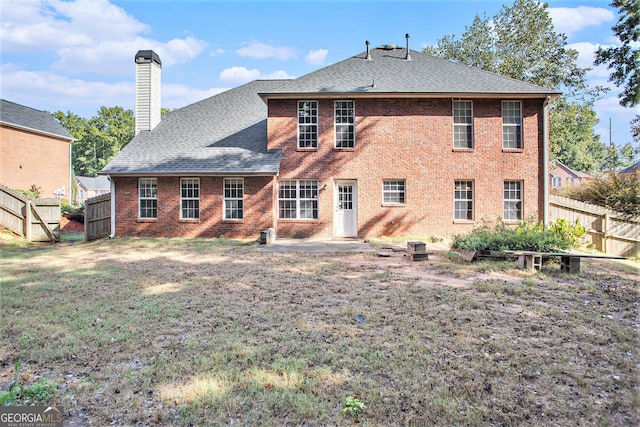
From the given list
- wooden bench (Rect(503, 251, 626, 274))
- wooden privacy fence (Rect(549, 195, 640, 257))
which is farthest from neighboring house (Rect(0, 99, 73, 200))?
wooden privacy fence (Rect(549, 195, 640, 257))

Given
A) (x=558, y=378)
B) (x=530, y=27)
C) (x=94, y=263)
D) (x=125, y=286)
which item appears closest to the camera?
(x=558, y=378)

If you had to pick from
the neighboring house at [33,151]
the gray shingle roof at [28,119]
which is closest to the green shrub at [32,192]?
the neighboring house at [33,151]

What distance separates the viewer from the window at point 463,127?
591 inches

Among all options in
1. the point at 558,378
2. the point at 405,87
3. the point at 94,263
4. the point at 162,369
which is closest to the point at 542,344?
the point at 558,378

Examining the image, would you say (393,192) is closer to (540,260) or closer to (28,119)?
(540,260)

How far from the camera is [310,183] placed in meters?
14.9

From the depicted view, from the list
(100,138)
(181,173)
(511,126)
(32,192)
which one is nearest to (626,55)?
(511,126)

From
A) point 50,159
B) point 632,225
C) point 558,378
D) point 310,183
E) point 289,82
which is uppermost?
point 289,82

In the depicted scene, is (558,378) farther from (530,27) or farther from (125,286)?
(530,27)

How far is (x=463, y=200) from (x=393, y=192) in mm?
2968

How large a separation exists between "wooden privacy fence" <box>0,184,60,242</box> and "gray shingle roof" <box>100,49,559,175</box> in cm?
281

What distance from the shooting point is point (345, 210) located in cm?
1502

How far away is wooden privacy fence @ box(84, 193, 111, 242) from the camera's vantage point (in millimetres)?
14641

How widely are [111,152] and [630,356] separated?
73.7m
